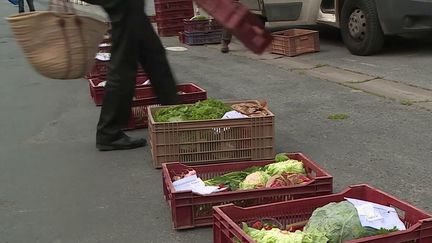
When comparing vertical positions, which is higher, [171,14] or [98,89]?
[171,14]

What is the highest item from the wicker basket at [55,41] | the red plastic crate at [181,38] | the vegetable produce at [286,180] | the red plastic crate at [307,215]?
the wicker basket at [55,41]

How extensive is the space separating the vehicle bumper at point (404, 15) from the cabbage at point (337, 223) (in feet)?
19.0

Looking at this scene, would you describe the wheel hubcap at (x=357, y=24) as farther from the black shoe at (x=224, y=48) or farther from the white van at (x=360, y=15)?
the black shoe at (x=224, y=48)

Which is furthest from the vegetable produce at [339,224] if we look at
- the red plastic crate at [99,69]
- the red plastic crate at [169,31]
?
the red plastic crate at [169,31]

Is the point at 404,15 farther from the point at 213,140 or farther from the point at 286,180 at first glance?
the point at 286,180

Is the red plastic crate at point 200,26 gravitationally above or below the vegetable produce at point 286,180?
below

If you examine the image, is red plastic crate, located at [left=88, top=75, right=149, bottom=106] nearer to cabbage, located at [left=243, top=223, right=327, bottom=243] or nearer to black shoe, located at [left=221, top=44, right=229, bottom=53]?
cabbage, located at [left=243, top=223, right=327, bottom=243]

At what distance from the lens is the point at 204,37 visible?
1245 cm

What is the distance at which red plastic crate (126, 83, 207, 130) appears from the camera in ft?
18.7

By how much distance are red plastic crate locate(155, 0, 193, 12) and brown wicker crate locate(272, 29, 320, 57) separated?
4.27 m

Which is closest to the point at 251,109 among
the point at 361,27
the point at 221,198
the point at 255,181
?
the point at 255,181

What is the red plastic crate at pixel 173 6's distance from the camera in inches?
539

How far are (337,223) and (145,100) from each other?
3166mm

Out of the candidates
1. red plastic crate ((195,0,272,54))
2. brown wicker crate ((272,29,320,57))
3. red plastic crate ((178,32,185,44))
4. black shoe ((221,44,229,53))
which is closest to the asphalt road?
red plastic crate ((195,0,272,54))
